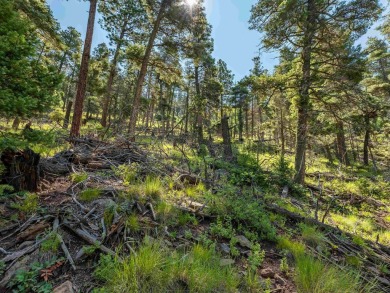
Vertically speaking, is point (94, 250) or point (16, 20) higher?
point (16, 20)

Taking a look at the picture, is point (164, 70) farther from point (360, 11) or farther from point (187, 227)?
point (187, 227)

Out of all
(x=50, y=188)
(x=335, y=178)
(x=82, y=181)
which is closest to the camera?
(x=50, y=188)

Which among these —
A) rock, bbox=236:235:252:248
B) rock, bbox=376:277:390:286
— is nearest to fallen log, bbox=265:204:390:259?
rock, bbox=376:277:390:286

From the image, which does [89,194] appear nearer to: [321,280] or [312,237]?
[321,280]

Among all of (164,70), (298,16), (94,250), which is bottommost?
(94,250)

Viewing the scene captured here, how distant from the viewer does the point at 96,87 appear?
63.2 ft

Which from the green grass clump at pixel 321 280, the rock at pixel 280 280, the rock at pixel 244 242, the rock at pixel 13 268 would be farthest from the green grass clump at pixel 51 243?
the green grass clump at pixel 321 280

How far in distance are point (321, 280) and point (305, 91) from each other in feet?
26.7

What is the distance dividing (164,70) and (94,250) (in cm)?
1133

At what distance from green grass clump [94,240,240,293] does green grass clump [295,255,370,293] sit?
2.39 feet

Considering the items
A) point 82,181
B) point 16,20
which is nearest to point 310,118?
point 82,181

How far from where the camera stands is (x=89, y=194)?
366 cm

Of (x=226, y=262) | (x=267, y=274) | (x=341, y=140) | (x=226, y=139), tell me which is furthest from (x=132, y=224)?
(x=341, y=140)

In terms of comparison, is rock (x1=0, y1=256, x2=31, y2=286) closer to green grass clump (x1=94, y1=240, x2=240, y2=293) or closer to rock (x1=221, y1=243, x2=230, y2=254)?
green grass clump (x1=94, y1=240, x2=240, y2=293)
